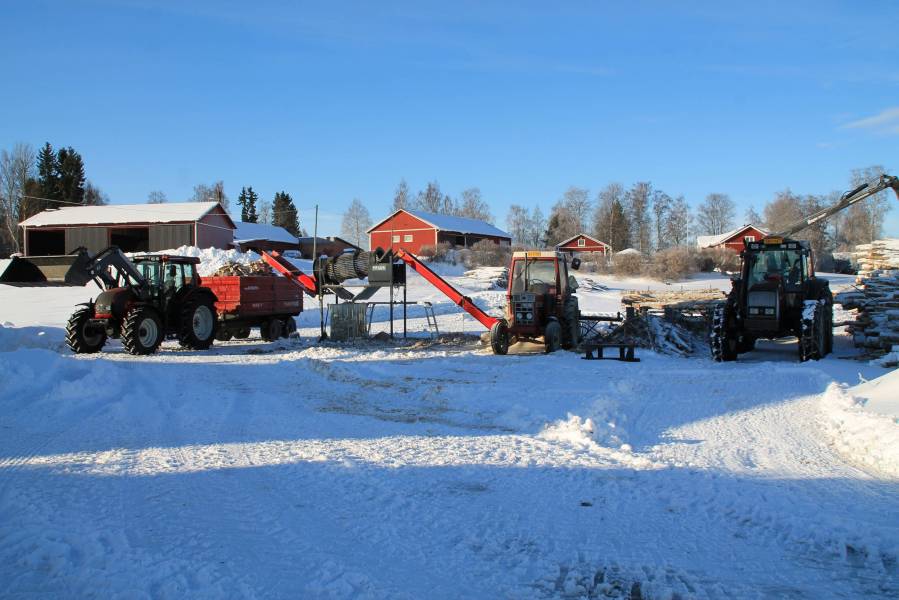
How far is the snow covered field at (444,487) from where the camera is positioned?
4.33 m

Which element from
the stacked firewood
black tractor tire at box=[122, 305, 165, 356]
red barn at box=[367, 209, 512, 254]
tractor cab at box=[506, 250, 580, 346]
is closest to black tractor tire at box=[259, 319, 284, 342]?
the stacked firewood

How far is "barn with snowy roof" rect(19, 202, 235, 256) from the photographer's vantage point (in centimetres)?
4709

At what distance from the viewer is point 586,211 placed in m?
107

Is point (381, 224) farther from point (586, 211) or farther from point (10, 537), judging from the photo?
point (10, 537)

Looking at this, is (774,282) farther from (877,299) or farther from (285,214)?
(285,214)

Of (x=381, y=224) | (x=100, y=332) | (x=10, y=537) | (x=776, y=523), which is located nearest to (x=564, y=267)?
(x=100, y=332)

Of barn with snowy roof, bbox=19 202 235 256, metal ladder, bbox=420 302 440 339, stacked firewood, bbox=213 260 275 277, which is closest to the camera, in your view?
metal ladder, bbox=420 302 440 339

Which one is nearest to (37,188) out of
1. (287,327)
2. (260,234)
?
(260,234)

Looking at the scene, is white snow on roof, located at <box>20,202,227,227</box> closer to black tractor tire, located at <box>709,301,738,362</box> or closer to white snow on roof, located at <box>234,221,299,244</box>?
white snow on roof, located at <box>234,221,299,244</box>

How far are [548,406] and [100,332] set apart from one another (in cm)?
1239

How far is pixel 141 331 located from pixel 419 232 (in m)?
45.6

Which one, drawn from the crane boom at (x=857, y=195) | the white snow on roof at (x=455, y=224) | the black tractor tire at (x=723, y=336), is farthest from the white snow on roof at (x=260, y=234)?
the black tractor tire at (x=723, y=336)

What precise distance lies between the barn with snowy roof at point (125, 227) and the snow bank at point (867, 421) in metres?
43.3

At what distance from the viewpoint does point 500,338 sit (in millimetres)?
16750
